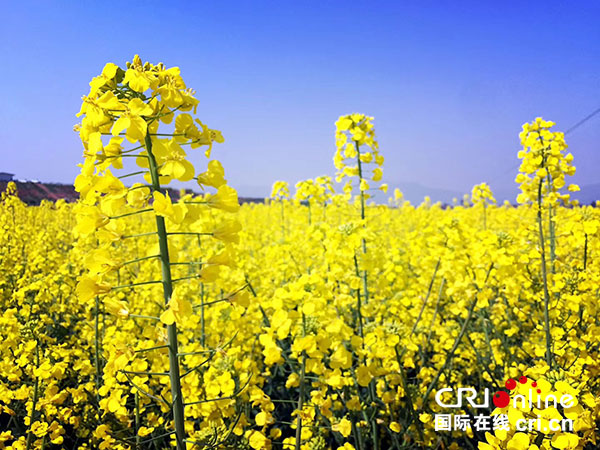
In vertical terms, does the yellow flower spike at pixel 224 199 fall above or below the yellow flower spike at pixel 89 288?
above

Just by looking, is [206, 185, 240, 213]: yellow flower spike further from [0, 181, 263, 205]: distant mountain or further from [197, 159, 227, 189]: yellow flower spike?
[0, 181, 263, 205]: distant mountain

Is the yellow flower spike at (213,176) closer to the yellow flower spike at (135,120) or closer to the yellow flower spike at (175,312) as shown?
the yellow flower spike at (135,120)

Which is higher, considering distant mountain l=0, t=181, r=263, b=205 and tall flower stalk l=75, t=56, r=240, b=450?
distant mountain l=0, t=181, r=263, b=205

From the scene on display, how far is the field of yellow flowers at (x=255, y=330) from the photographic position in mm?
1385

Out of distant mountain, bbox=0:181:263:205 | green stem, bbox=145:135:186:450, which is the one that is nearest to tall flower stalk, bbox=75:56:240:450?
green stem, bbox=145:135:186:450

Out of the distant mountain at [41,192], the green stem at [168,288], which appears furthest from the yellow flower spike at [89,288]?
the distant mountain at [41,192]

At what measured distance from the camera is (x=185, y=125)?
1484 millimetres

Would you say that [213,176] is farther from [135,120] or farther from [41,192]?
[41,192]

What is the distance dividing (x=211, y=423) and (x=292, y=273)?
292cm

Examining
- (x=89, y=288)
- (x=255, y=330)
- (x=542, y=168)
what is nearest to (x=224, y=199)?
(x=89, y=288)

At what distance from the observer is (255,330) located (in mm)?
3471

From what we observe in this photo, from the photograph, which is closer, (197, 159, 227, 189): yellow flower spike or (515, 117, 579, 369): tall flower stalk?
(197, 159, 227, 189): yellow flower spike

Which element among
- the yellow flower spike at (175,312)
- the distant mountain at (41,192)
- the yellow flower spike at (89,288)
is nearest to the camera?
the yellow flower spike at (175,312)

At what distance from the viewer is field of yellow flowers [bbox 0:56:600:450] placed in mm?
1385
